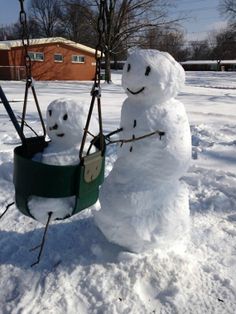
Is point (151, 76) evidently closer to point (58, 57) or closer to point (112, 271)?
point (112, 271)

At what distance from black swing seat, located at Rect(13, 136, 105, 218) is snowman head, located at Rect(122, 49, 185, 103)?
448 millimetres

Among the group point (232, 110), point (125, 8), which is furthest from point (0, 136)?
point (125, 8)

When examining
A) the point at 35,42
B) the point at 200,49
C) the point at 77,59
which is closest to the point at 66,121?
the point at 35,42

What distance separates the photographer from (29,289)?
210cm

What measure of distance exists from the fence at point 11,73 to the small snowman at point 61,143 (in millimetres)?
19928

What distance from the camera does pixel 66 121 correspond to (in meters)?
2.20

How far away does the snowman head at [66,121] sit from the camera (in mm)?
2203

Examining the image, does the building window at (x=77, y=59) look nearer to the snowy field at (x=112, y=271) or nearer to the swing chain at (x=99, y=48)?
the snowy field at (x=112, y=271)

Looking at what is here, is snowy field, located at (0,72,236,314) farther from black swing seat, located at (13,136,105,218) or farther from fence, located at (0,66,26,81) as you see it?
fence, located at (0,66,26,81)

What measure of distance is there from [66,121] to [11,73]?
20.1 metres

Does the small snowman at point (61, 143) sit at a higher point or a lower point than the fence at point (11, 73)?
higher

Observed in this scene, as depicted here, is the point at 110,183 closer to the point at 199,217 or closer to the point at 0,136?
the point at 199,217

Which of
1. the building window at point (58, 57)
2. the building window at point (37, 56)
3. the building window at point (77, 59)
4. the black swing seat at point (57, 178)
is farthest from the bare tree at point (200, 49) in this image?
the black swing seat at point (57, 178)

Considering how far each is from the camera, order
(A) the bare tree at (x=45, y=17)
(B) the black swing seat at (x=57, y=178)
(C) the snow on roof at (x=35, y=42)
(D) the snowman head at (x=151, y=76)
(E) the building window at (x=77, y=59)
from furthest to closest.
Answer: (A) the bare tree at (x=45, y=17), (E) the building window at (x=77, y=59), (C) the snow on roof at (x=35, y=42), (D) the snowman head at (x=151, y=76), (B) the black swing seat at (x=57, y=178)
